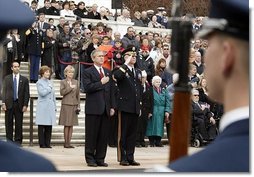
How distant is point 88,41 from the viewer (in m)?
21.6

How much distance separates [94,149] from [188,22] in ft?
37.2

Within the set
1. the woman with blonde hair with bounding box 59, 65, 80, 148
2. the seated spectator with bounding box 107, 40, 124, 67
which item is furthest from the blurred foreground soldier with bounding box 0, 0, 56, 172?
the seated spectator with bounding box 107, 40, 124, 67

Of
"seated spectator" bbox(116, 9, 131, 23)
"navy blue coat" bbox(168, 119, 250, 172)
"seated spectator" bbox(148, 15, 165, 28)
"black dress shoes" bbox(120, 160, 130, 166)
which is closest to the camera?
"navy blue coat" bbox(168, 119, 250, 172)

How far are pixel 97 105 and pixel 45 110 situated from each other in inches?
134

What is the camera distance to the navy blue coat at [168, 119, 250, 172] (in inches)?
85.7

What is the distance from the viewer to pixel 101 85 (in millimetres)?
13336

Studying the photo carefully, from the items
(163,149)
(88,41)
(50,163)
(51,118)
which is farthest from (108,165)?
(50,163)

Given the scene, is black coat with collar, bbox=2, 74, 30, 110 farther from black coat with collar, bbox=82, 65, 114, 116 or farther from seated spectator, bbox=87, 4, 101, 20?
seated spectator, bbox=87, 4, 101, 20

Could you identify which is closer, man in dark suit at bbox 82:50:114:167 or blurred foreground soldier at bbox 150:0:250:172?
blurred foreground soldier at bbox 150:0:250:172

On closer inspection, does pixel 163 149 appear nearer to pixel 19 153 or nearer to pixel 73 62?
pixel 73 62

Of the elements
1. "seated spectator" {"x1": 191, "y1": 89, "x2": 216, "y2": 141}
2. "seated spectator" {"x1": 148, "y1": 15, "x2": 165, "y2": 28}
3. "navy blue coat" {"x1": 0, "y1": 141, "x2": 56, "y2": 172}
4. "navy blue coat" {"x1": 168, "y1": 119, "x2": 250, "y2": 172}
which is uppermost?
"seated spectator" {"x1": 148, "y1": 15, "x2": 165, "y2": 28}

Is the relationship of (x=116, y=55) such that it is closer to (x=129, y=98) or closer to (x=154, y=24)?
(x=129, y=98)

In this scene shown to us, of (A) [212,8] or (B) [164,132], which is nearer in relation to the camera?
(A) [212,8]

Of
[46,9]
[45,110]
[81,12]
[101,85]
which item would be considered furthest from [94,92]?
[81,12]
